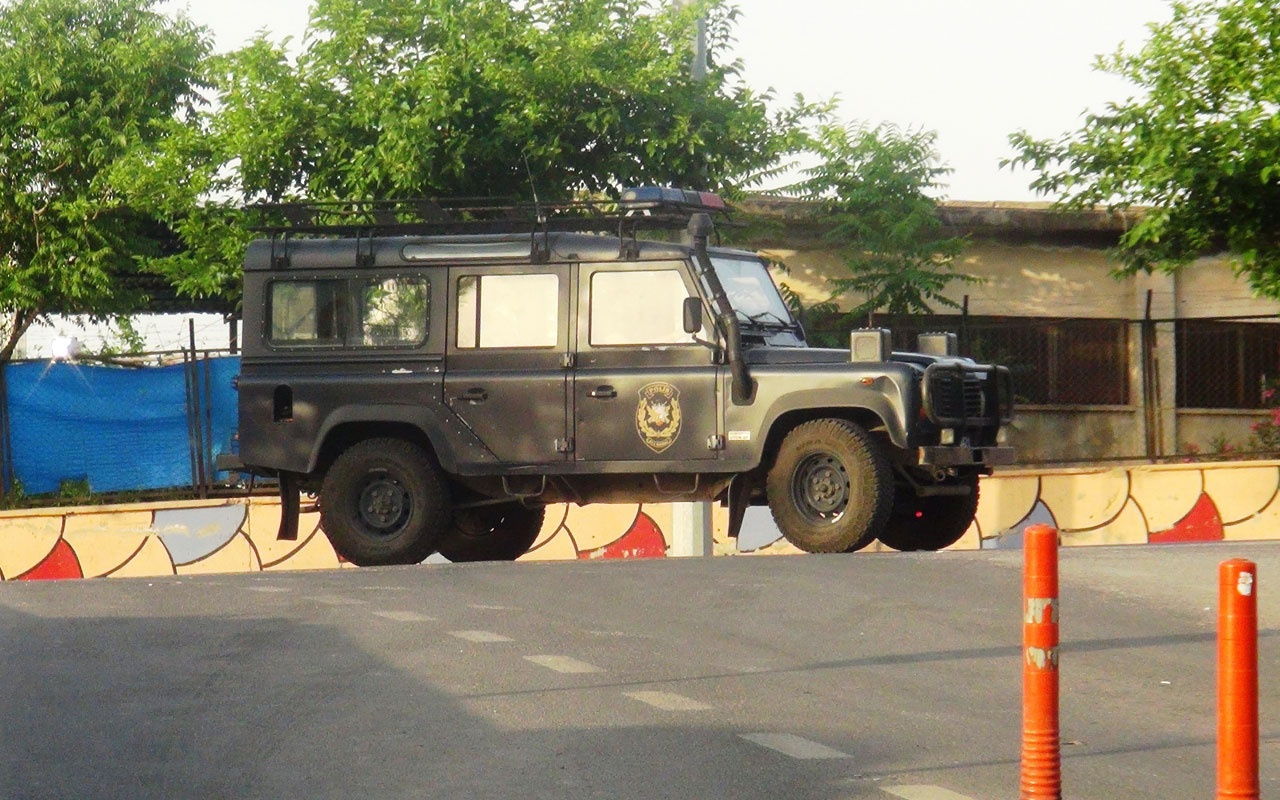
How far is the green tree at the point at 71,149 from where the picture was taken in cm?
2347

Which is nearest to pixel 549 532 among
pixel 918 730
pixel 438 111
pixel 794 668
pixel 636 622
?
pixel 438 111

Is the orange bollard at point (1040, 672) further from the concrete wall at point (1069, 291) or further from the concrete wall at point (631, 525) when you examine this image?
the concrete wall at point (1069, 291)

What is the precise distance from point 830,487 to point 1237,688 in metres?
7.61

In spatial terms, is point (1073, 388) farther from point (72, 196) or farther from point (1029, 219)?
point (72, 196)

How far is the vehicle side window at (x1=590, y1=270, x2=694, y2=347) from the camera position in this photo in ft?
41.3

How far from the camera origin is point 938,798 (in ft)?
18.7

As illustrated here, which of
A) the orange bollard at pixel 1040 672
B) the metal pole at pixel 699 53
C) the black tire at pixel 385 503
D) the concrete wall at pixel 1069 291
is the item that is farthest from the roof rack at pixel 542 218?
the concrete wall at pixel 1069 291

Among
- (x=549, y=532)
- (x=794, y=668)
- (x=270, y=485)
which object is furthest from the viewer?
(x=270, y=485)

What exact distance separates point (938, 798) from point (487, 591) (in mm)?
5654

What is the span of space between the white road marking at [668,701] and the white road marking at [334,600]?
341cm

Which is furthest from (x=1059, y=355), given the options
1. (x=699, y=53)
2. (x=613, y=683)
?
(x=613, y=683)

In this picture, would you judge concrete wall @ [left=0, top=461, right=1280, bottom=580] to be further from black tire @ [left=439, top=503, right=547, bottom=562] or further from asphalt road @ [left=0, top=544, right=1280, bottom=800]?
asphalt road @ [left=0, top=544, right=1280, bottom=800]

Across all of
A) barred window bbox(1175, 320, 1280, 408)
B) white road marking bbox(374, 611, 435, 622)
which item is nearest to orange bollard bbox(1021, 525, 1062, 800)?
white road marking bbox(374, 611, 435, 622)

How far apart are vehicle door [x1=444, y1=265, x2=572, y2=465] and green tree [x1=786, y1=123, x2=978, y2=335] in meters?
10.5
